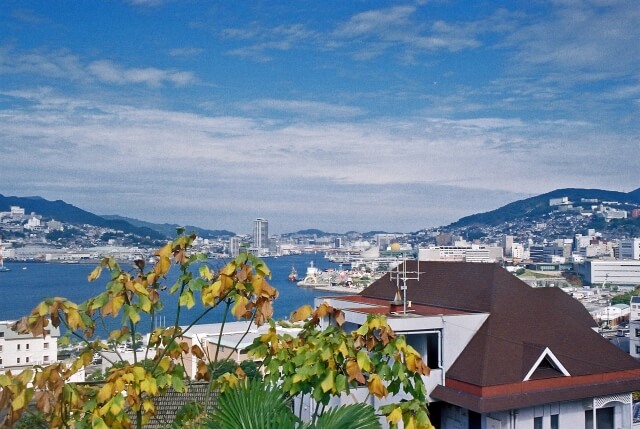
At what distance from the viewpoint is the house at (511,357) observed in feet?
29.2

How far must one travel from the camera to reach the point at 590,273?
10562 centimetres

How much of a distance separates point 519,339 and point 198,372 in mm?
7271

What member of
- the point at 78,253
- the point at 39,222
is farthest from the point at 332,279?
the point at 39,222

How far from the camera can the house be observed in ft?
29.2

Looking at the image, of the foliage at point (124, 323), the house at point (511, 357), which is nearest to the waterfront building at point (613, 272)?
the house at point (511, 357)

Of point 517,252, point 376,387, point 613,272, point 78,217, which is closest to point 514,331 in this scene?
point 376,387

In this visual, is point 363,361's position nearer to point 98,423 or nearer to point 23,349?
point 98,423

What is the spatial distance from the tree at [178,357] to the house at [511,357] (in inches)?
245

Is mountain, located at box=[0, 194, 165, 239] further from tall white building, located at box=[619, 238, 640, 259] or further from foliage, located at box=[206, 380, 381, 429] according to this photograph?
foliage, located at box=[206, 380, 381, 429]

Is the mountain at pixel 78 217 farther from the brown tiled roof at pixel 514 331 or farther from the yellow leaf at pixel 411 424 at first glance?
the yellow leaf at pixel 411 424

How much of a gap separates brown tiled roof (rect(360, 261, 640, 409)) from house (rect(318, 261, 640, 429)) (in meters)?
0.02

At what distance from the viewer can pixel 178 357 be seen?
3.31 m

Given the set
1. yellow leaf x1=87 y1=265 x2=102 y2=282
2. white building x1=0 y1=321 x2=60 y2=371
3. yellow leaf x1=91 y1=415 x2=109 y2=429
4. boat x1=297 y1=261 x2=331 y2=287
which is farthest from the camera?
boat x1=297 y1=261 x2=331 y2=287

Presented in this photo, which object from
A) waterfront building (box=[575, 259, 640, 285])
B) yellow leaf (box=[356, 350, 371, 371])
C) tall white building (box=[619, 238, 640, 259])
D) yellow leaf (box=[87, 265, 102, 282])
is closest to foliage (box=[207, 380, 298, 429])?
yellow leaf (box=[356, 350, 371, 371])
